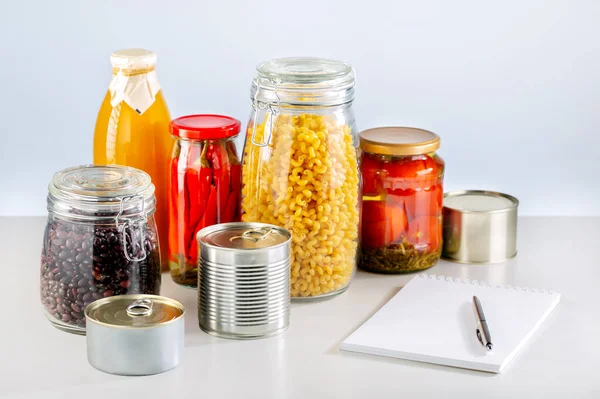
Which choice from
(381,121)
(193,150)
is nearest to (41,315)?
(193,150)

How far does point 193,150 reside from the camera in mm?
1790

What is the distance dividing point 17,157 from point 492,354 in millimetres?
1342

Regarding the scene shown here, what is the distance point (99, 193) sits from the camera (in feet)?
5.27

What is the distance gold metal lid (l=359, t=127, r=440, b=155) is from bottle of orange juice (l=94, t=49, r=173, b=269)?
12.3 inches

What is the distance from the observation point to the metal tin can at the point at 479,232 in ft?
6.38

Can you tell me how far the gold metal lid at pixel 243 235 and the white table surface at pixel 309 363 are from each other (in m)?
0.13

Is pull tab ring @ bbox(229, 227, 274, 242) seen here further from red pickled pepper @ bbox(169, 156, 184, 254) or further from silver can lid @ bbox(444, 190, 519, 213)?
silver can lid @ bbox(444, 190, 519, 213)

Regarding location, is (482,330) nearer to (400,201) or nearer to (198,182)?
(400,201)

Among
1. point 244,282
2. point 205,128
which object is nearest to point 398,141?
point 205,128

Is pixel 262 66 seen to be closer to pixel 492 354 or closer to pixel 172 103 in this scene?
pixel 492 354

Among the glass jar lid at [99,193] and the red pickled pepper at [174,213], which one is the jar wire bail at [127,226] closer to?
the glass jar lid at [99,193]

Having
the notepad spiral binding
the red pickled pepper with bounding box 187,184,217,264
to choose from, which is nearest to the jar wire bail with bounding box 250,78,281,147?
the red pickled pepper with bounding box 187,184,217,264

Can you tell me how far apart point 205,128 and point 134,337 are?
0.39m

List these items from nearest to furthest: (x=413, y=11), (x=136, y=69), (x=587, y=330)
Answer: (x=587, y=330) < (x=136, y=69) < (x=413, y=11)
